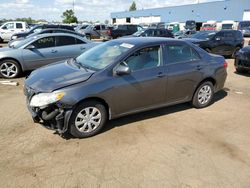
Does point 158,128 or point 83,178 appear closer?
point 83,178

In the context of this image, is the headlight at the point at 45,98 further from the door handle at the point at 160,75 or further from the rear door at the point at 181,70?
the rear door at the point at 181,70

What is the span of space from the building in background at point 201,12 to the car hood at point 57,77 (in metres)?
50.2

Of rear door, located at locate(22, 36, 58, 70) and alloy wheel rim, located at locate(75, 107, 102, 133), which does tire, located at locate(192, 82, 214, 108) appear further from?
rear door, located at locate(22, 36, 58, 70)

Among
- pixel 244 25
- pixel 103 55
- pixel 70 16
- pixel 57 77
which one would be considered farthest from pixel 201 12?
pixel 57 77

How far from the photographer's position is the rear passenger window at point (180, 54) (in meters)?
4.95

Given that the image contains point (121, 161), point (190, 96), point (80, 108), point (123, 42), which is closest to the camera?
point (121, 161)

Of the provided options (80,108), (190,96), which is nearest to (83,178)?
(80,108)

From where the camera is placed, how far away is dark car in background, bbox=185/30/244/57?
12.9 meters

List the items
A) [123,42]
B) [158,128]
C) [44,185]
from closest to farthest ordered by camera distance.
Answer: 1. [44,185]
2. [158,128]
3. [123,42]

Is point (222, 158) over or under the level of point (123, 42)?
under

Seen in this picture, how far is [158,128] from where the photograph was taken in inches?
181

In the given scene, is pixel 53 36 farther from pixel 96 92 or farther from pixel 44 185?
pixel 44 185

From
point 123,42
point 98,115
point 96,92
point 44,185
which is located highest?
point 123,42

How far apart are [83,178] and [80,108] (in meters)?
1.19
